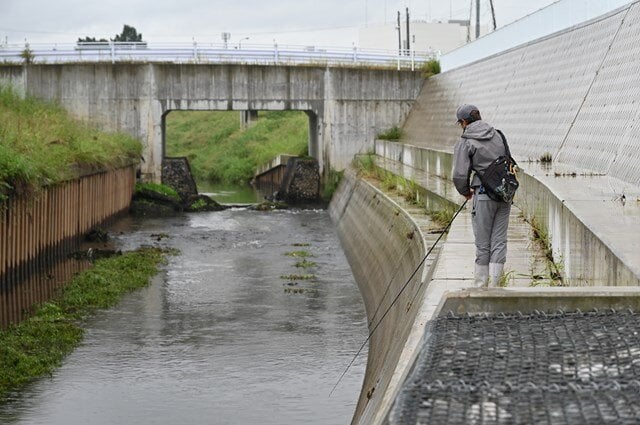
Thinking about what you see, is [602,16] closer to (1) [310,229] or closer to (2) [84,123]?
(1) [310,229]

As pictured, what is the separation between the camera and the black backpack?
384 inches

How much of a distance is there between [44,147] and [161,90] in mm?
15386

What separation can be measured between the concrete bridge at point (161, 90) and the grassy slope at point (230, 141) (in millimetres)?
7987

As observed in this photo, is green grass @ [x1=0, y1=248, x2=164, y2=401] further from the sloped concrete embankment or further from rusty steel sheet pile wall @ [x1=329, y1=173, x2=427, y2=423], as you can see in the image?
the sloped concrete embankment

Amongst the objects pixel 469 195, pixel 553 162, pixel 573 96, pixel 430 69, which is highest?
pixel 430 69

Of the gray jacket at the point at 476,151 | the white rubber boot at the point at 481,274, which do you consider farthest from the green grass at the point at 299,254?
the gray jacket at the point at 476,151

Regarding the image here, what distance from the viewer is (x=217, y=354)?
15516mm

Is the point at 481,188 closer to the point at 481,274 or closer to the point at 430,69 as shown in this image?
the point at 481,274

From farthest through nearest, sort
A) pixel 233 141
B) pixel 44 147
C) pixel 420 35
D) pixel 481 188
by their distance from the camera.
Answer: pixel 420 35, pixel 233 141, pixel 44 147, pixel 481 188

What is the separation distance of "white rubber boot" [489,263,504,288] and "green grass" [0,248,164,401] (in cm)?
629

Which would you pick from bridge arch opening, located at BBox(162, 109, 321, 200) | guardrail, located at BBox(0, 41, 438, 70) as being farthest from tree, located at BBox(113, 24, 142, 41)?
guardrail, located at BBox(0, 41, 438, 70)

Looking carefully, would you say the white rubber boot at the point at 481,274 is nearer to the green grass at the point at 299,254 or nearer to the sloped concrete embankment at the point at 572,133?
the sloped concrete embankment at the point at 572,133

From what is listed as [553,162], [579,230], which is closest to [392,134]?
[553,162]

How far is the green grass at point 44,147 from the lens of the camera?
2053 cm
